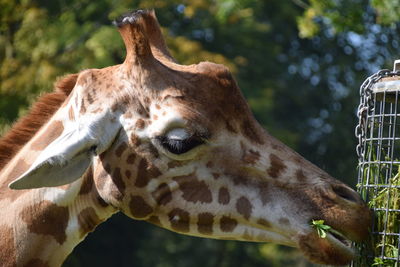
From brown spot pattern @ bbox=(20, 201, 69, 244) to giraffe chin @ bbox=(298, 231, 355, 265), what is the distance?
1321mm

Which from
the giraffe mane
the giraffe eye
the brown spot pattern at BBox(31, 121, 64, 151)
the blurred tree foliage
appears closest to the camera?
the giraffe eye

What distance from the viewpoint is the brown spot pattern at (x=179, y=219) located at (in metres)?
4.41

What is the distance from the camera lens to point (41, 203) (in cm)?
452

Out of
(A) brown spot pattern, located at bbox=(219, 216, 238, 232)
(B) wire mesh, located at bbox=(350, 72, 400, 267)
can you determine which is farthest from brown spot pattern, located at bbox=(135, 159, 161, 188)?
(B) wire mesh, located at bbox=(350, 72, 400, 267)

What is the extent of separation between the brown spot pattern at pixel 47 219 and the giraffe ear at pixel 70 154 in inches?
9.6

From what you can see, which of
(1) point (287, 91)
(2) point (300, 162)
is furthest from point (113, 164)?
(1) point (287, 91)

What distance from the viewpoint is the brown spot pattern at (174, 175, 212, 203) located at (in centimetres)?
439

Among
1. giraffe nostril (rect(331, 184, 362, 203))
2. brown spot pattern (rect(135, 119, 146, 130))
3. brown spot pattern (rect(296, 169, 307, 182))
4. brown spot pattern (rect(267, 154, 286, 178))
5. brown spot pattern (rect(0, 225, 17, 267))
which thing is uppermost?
brown spot pattern (rect(135, 119, 146, 130))

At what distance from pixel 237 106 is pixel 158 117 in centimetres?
44

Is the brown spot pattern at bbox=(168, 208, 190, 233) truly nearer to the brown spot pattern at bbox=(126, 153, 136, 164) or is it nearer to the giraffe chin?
the brown spot pattern at bbox=(126, 153, 136, 164)

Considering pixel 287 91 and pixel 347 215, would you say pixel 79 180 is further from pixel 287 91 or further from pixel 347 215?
pixel 287 91

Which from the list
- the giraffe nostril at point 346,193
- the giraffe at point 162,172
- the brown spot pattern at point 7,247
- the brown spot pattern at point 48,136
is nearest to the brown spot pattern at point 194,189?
the giraffe at point 162,172

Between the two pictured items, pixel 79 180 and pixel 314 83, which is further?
pixel 314 83

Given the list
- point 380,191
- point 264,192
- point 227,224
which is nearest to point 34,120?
point 227,224
